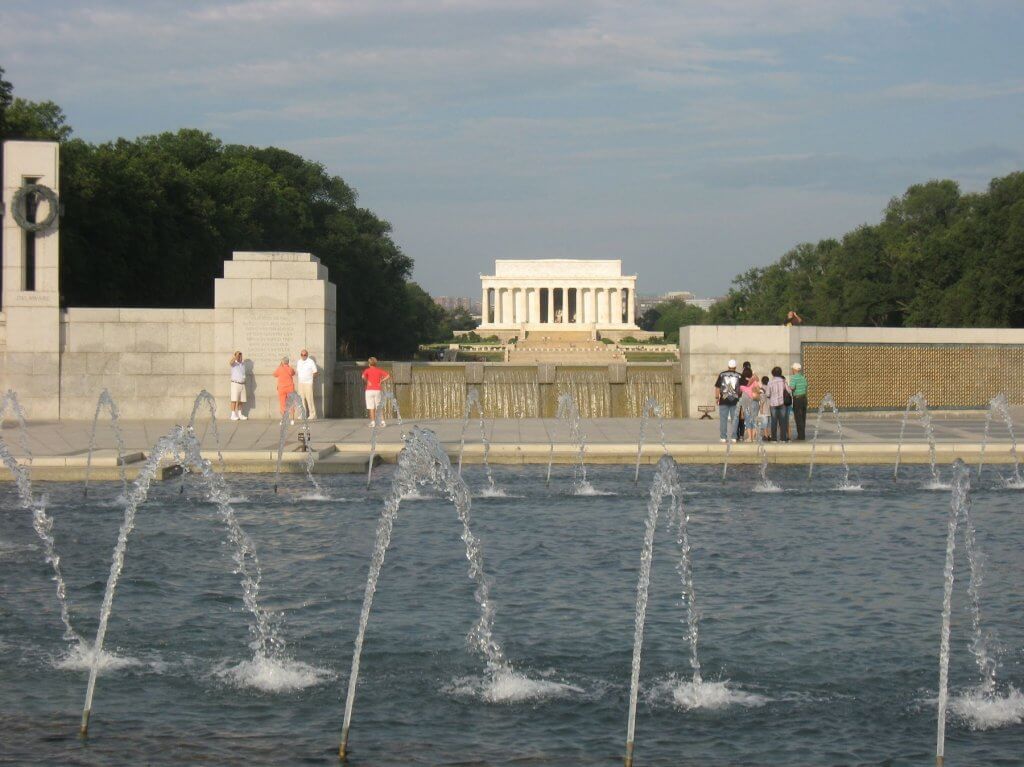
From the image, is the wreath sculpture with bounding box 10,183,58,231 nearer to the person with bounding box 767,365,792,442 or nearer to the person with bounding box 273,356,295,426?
the person with bounding box 273,356,295,426

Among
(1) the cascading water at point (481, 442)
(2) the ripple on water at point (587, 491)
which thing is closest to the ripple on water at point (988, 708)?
(2) the ripple on water at point (587, 491)

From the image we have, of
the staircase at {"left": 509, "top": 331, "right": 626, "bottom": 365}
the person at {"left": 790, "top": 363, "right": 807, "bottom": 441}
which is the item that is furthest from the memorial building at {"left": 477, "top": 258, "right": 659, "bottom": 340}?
the person at {"left": 790, "top": 363, "right": 807, "bottom": 441}

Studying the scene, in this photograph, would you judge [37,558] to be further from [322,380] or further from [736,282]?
[736,282]

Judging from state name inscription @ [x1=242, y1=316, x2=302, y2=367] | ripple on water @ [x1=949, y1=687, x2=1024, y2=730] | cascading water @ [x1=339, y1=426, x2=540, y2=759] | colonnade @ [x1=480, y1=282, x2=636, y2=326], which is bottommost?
ripple on water @ [x1=949, y1=687, x2=1024, y2=730]

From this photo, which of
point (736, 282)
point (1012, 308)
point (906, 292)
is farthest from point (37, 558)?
point (736, 282)

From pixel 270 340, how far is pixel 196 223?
23956 mm

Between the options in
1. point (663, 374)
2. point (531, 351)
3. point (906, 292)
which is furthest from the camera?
point (531, 351)

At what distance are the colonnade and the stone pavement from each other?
107 m

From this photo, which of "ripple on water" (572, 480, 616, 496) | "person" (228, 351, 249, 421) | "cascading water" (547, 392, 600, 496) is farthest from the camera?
"person" (228, 351, 249, 421)

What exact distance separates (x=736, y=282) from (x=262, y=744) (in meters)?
102

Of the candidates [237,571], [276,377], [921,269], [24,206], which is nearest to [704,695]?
[237,571]

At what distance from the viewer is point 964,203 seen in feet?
252

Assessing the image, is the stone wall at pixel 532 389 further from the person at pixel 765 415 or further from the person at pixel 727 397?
the person at pixel 727 397

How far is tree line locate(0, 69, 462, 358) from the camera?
42.7m
